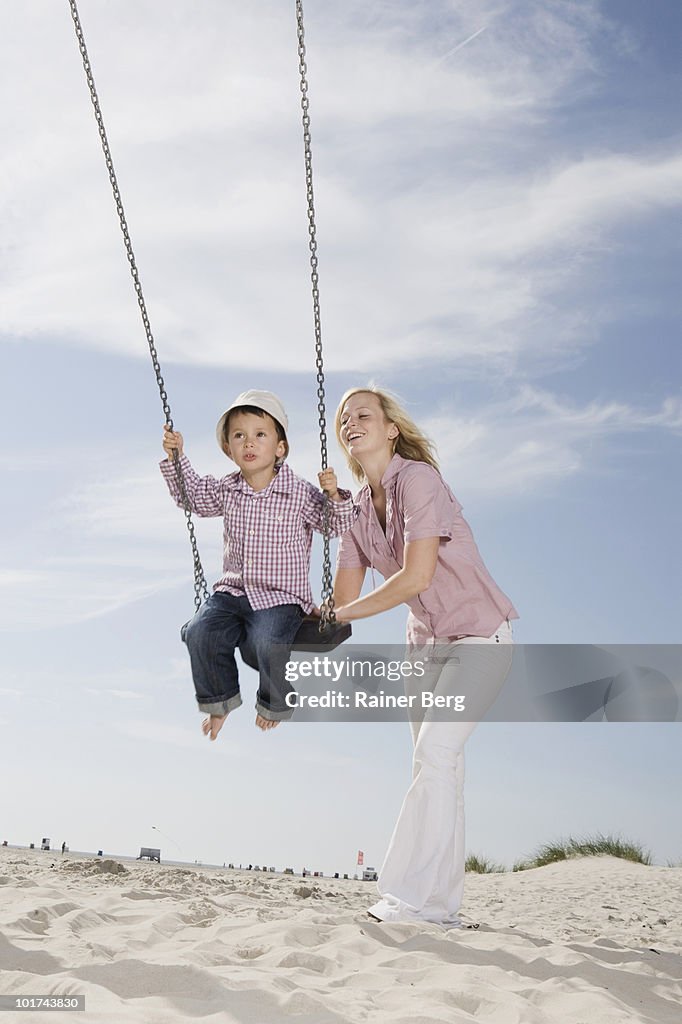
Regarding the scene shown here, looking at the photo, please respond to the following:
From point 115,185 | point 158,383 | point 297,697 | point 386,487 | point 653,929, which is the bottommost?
point 653,929

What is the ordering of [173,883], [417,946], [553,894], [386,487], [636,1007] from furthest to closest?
[553,894], [173,883], [386,487], [417,946], [636,1007]

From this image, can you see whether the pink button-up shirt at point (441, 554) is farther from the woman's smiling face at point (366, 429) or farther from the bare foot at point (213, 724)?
the bare foot at point (213, 724)

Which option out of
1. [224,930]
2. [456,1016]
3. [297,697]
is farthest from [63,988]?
[297,697]

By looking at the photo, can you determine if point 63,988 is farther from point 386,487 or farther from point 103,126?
point 103,126

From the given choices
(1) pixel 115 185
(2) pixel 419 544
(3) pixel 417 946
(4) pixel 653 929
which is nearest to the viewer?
(3) pixel 417 946

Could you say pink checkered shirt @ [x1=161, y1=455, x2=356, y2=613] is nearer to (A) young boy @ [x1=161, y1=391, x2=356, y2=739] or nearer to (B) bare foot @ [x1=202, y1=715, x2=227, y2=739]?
(A) young boy @ [x1=161, y1=391, x2=356, y2=739]

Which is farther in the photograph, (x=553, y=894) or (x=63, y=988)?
(x=553, y=894)

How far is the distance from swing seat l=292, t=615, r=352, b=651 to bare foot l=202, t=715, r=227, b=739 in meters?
0.60

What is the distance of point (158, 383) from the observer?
4832 millimetres

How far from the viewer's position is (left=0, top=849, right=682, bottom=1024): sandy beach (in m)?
3.01

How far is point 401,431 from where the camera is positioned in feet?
15.9

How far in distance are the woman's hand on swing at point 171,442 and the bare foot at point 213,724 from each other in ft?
4.41

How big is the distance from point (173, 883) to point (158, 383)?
382 cm

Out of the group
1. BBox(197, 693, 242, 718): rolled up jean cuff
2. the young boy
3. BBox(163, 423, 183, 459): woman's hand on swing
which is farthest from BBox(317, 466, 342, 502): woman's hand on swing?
BBox(197, 693, 242, 718): rolled up jean cuff
